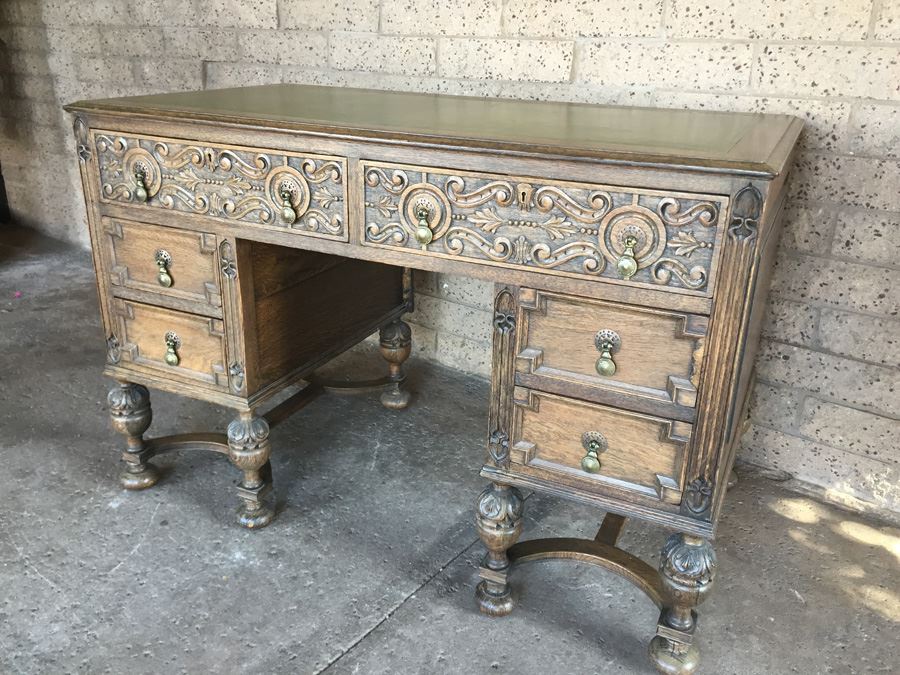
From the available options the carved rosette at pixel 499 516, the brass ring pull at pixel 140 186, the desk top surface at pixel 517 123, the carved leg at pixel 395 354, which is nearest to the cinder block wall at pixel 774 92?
the desk top surface at pixel 517 123

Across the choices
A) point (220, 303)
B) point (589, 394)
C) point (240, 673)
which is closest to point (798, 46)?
point (589, 394)

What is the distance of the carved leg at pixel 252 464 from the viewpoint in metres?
1.86

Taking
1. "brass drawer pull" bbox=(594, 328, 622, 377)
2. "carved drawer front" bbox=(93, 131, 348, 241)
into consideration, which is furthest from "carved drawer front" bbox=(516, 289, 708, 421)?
"carved drawer front" bbox=(93, 131, 348, 241)

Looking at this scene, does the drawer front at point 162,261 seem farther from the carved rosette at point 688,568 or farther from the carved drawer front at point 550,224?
the carved rosette at point 688,568

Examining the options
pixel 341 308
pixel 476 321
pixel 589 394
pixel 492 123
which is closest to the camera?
pixel 589 394

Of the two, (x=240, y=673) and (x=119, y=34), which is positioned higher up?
(x=119, y=34)

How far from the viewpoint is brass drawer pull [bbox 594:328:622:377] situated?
54.1 inches

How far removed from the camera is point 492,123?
159 centimetres

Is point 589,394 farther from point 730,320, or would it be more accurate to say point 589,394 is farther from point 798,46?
point 798,46

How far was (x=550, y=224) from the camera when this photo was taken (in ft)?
4.41

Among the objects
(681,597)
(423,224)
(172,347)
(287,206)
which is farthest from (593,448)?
(172,347)

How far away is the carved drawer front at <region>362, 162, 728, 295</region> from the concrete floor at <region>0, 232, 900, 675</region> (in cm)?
80

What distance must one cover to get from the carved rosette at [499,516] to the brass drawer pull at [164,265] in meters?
0.91

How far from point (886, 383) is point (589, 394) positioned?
1.04m
